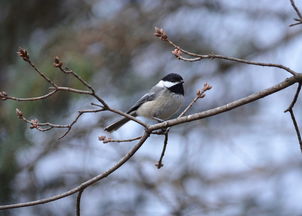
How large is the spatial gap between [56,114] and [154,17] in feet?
6.20

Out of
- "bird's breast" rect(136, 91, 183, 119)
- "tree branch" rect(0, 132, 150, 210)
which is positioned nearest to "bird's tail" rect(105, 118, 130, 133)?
"bird's breast" rect(136, 91, 183, 119)

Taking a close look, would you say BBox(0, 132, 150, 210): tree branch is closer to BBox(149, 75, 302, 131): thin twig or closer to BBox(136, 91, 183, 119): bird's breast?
BBox(149, 75, 302, 131): thin twig

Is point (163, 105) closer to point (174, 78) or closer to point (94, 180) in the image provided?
point (174, 78)

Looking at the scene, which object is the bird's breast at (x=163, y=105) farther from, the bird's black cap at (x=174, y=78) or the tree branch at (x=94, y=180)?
the tree branch at (x=94, y=180)

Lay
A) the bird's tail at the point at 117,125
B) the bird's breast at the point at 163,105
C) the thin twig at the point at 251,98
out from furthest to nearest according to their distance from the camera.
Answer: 1. the bird's breast at the point at 163,105
2. the bird's tail at the point at 117,125
3. the thin twig at the point at 251,98

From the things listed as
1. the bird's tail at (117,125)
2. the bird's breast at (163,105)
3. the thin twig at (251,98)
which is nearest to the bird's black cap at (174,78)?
the bird's breast at (163,105)

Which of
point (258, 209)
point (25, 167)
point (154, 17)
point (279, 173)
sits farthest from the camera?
point (279, 173)

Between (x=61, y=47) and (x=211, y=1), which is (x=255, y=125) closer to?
(x=211, y=1)

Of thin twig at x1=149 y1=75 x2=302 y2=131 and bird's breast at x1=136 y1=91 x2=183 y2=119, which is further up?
bird's breast at x1=136 y1=91 x2=183 y2=119

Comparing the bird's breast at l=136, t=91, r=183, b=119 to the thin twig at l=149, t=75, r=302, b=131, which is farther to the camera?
the bird's breast at l=136, t=91, r=183, b=119

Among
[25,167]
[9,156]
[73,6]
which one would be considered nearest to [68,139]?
[25,167]

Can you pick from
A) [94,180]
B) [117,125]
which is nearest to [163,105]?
[117,125]

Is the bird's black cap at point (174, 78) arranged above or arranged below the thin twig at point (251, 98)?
above

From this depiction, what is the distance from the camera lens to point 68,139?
18.3ft
